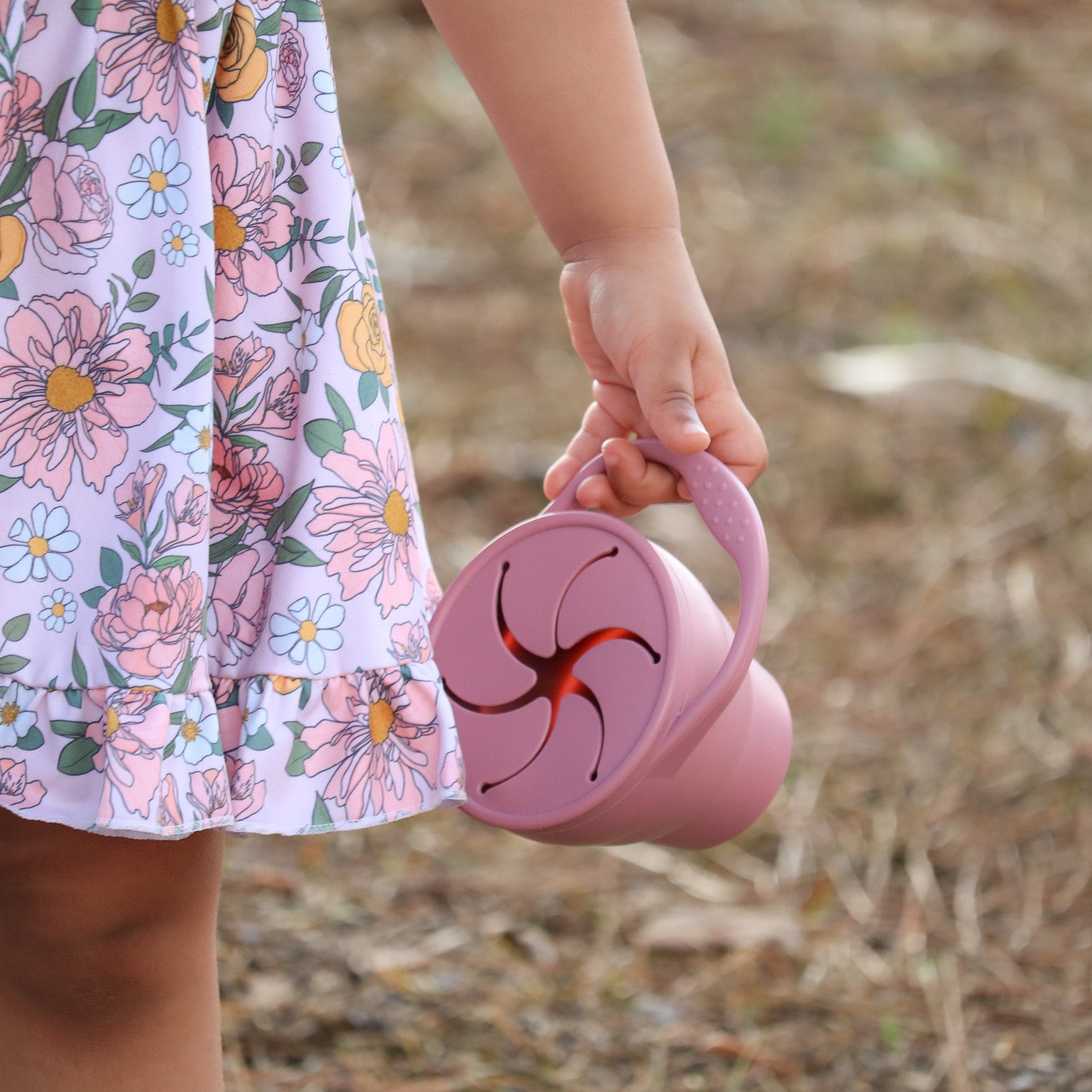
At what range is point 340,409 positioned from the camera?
76 centimetres

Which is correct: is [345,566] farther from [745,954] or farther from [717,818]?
[745,954]

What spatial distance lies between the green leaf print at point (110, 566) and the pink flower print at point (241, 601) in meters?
0.06

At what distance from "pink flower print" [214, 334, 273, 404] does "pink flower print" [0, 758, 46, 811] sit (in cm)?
22

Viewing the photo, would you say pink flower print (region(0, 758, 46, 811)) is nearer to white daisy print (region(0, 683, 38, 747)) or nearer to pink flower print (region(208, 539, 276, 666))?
white daisy print (region(0, 683, 38, 747))

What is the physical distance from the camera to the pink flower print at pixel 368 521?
2.48 ft

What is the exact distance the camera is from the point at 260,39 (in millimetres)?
748

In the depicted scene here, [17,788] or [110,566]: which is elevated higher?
[110,566]

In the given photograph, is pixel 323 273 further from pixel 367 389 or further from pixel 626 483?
pixel 626 483

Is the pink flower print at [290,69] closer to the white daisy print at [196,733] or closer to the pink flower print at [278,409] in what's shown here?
the pink flower print at [278,409]

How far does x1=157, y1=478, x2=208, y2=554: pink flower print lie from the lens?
2.30ft

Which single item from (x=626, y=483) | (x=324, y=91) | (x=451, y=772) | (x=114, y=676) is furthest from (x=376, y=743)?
(x=324, y=91)

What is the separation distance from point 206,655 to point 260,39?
327mm

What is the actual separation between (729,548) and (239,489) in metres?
0.29

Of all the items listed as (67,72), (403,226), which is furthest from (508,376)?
(67,72)
